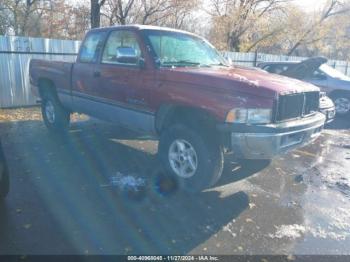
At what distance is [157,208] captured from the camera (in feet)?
12.7

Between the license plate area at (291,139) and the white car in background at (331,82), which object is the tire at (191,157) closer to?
the license plate area at (291,139)

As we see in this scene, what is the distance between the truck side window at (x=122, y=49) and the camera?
4621 millimetres

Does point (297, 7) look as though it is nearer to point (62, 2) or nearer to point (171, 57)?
point (62, 2)

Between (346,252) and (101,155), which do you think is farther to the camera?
(101,155)

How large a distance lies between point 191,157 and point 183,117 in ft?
1.83

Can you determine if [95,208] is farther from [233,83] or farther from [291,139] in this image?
[291,139]

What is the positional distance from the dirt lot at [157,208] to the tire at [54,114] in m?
0.90

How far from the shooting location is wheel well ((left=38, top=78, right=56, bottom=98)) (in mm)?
6909

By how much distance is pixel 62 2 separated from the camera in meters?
24.7

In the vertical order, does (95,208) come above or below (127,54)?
below

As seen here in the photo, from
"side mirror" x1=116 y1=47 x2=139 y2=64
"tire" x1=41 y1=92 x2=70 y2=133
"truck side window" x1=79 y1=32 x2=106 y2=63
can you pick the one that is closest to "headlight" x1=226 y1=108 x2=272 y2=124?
"side mirror" x1=116 y1=47 x2=139 y2=64

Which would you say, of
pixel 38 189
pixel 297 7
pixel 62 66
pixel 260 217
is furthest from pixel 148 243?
pixel 297 7

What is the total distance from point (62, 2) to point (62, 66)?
2141 centimetres

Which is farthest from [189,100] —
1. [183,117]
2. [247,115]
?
[247,115]
